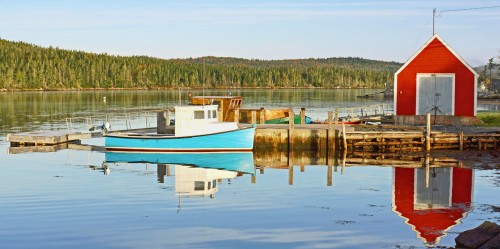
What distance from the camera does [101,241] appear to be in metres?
20.9

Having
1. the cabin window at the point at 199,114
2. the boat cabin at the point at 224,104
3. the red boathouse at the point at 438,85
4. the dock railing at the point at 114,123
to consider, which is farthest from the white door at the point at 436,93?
the dock railing at the point at 114,123

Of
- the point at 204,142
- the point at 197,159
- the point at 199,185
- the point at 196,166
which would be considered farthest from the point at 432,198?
the point at 204,142

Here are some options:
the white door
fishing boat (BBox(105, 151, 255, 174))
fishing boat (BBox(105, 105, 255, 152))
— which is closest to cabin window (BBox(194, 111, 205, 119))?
fishing boat (BBox(105, 105, 255, 152))

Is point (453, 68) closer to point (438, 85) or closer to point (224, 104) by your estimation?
point (438, 85)

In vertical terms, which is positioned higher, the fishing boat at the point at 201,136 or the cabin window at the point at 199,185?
the fishing boat at the point at 201,136

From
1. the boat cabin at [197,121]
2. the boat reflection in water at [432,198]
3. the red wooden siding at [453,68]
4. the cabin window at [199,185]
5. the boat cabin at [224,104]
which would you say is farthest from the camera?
the red wooden siding at [453,68]

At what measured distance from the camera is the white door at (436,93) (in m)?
48.8

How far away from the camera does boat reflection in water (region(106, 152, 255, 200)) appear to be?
104 ft

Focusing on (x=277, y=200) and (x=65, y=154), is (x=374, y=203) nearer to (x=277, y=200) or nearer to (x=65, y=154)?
(x=277, y=200)

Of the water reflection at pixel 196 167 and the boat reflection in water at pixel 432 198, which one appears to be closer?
the boat reflection in water at pixel 432 198

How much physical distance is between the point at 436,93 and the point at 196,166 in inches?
762

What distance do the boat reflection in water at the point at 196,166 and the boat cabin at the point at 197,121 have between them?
1385 mm

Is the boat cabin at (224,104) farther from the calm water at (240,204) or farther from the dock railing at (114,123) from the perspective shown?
the dock railing at (114,123)

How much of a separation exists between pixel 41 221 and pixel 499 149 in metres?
28.5
